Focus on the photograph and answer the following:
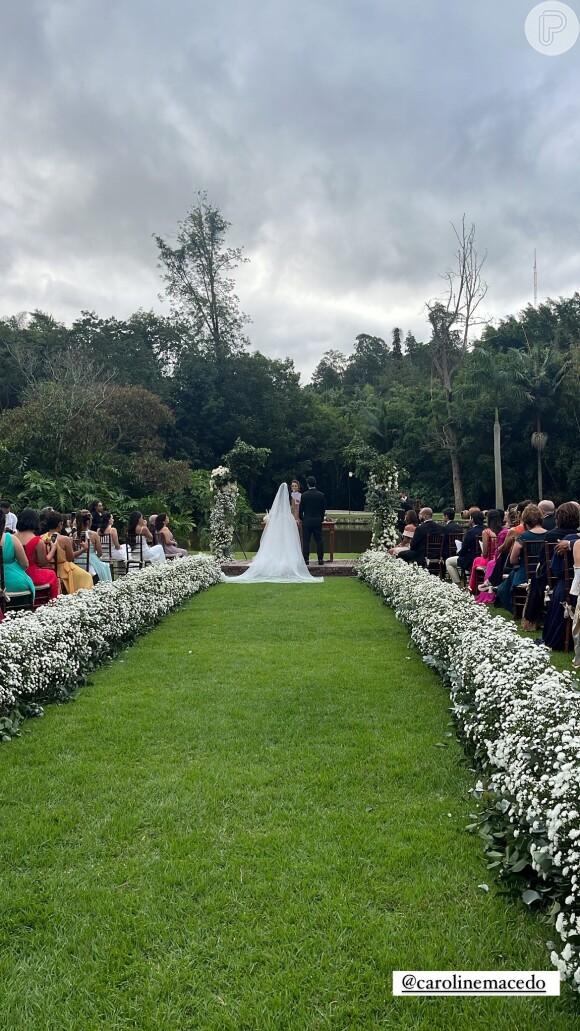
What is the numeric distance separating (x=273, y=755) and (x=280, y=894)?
143 centimetres

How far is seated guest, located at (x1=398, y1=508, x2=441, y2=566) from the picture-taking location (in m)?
11.2

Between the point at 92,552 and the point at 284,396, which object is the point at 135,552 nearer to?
the point at 92,552

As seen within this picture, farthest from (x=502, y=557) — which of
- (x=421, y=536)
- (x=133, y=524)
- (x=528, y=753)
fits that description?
(x=528, y=753)

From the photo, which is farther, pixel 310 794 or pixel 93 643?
pixel 93 643

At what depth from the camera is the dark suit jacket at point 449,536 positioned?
11.3 metres

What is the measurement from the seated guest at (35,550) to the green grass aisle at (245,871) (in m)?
2.39

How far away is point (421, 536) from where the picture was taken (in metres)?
11.4

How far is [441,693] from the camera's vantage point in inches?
211

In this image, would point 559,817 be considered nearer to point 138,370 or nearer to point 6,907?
point 6,907

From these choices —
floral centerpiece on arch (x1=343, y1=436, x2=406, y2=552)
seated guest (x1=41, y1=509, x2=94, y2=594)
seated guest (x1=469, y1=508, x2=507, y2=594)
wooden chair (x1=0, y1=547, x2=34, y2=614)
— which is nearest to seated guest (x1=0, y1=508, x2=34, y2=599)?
wooden chair (x1=0, y1=547, x2=34, y2=614)

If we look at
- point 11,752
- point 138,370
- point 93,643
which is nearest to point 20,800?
point 11,752

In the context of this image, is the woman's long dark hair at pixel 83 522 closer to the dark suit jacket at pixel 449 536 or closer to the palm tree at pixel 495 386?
the dark suit jacket at pixel 449 536

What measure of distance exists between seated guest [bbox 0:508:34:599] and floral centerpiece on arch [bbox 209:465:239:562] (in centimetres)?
939

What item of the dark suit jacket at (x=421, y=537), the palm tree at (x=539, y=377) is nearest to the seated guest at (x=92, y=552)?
the dark suit jacket at (x=421, y=537)
